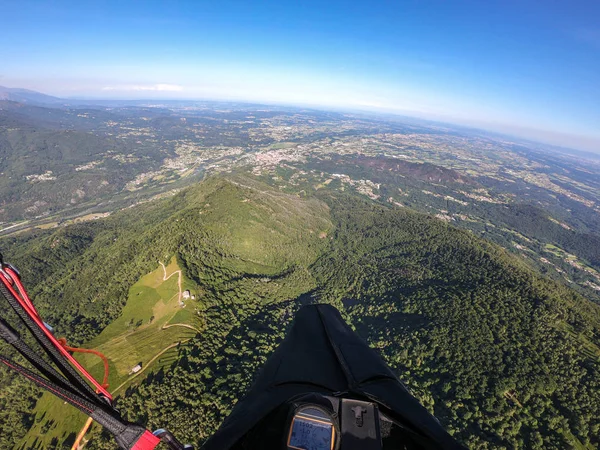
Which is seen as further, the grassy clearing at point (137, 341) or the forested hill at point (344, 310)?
the forested hill at point (344, 310)

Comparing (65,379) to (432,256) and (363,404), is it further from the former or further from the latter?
(432,256)

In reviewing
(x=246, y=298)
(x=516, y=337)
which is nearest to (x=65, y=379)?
(x=246, y=298)

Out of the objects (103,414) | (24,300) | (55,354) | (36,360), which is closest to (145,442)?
(103,414)

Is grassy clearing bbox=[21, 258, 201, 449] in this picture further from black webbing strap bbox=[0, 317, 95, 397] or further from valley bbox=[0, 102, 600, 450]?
black webbing strap bbox=[0, 317, 95, 397]

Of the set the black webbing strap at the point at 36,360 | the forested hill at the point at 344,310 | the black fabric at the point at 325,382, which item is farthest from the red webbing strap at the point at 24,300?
the forested hill at the point at 344,310

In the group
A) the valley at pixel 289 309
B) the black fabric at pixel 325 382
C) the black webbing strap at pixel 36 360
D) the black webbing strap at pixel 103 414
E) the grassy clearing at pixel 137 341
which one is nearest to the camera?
the black webbing strap at pixel 36 360

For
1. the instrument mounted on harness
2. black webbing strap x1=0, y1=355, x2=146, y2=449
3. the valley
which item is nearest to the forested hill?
the valley

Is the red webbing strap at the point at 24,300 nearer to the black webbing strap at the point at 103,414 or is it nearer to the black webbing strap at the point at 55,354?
the black webbing strap at the point at 55,354
